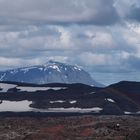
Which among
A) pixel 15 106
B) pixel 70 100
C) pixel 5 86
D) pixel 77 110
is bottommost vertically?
pixel 77 110

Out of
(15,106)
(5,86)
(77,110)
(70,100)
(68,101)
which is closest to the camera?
(77,110)

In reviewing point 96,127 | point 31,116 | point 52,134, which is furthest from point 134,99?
point 52,134

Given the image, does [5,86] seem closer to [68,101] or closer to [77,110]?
[68,101]

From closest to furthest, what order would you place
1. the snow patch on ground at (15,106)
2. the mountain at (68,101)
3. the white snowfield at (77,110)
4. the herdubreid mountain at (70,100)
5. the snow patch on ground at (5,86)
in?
the white snowfield at (77,110)
the snow patch on ground at (15,106)
the mountain at (68,101)
the herdubreid mountain at (70,100)
the snow patch on ground at (5,86)

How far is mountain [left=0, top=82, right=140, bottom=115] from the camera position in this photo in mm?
155125

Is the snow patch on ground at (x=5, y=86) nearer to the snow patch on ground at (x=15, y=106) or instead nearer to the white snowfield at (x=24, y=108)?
the snow patch on ground at (x=15, y=106)

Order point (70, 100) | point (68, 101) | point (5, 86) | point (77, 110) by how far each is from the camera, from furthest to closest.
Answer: point (5, 86), point (70, 100), point (68, 101), point (77, 110)

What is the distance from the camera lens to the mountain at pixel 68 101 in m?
155

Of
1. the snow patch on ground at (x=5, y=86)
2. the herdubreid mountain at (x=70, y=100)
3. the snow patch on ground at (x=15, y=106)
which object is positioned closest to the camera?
the snow patch on ground at (x=15, y=106)

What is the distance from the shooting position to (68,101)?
534 ft

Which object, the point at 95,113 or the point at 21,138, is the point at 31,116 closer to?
the point at 95,113

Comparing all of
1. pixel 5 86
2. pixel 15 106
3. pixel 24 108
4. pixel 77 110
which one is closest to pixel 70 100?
pixel 77 110

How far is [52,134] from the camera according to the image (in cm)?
8719

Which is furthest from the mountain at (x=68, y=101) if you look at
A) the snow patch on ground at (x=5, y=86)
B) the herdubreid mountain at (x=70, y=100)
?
the snow patch on ground at (x=5, y=86)
